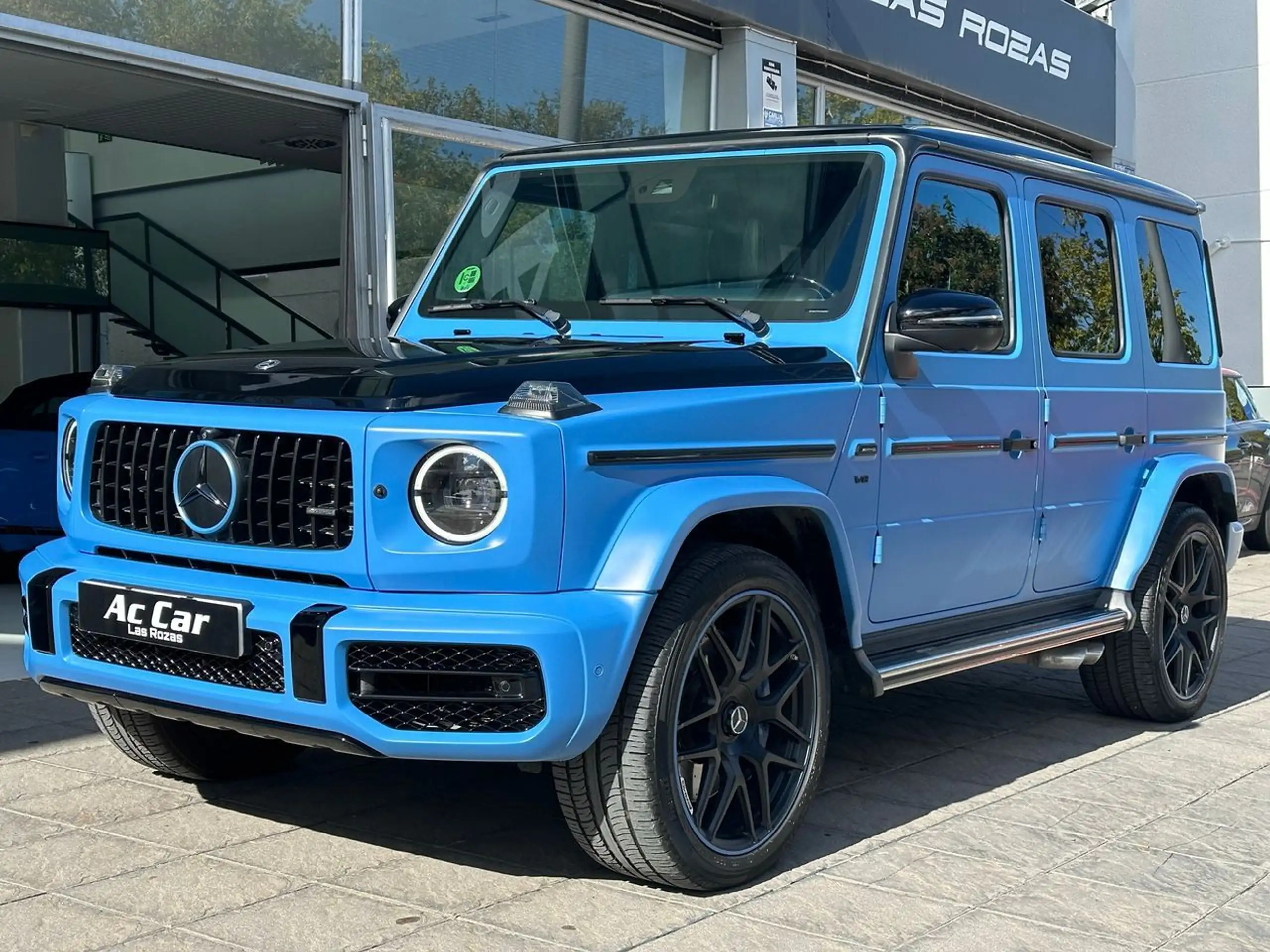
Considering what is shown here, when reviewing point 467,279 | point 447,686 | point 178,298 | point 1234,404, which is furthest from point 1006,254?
point 178,298

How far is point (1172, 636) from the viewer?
244 inches

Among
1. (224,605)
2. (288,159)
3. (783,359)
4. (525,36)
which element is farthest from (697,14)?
(224,605)

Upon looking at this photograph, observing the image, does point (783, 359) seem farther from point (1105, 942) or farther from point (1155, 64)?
point (1155, 64)

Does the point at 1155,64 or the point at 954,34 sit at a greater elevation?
the point at 1155,64

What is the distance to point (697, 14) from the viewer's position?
1238 centimetres

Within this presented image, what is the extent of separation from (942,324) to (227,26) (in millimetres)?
5832

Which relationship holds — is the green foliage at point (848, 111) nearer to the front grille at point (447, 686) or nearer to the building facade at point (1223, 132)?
the front grille at point (447, 686)

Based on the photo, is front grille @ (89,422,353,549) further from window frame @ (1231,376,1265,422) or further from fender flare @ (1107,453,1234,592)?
window frame @ (1231,376,1265,422)

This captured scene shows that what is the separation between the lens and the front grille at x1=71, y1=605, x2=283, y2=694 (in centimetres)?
357

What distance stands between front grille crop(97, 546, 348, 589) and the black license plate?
122 millimetres

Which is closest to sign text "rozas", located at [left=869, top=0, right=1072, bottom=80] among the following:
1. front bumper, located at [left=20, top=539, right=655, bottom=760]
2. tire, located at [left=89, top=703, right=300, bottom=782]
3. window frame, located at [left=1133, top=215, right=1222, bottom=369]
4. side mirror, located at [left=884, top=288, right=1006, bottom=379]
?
window frame, located at [left=1133, top=215, right=1222, bottom=369]

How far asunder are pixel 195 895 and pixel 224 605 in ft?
2.34

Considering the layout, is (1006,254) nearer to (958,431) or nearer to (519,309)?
(958,431)

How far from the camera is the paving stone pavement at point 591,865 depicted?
3.59 m
